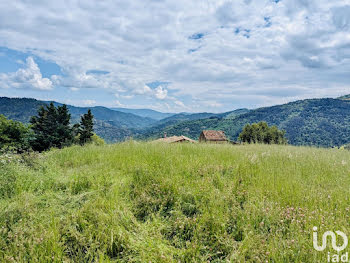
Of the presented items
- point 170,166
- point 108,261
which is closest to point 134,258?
point 108,261

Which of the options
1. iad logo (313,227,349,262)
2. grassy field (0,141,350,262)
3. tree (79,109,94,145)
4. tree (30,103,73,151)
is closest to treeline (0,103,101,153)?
tree (30,103,73,151)

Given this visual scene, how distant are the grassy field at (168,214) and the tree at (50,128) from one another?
42055 millimetres

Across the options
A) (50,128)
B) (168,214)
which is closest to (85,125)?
(50,128)

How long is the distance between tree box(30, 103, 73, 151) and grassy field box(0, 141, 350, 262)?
138 ft

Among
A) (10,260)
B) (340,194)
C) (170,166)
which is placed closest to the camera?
(10,260)

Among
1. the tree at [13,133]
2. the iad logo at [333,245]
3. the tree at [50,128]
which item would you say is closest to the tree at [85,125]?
the tree at [50,128]

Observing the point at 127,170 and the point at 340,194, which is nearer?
the point at 340,194

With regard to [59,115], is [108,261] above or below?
below

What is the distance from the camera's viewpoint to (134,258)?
233cm

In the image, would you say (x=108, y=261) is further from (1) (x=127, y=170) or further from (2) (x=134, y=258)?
(1) (x=127, y=170)

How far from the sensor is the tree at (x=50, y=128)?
3947 centimetres

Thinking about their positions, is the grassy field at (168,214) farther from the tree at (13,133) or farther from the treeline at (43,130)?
the tree at (13,133)

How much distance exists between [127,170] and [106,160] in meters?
1.39

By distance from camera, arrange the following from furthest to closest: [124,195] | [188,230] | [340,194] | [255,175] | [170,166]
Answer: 1. [170,166]
2. [255,175]
3. [124,195]
4. [340,194]
5. [188,230]
